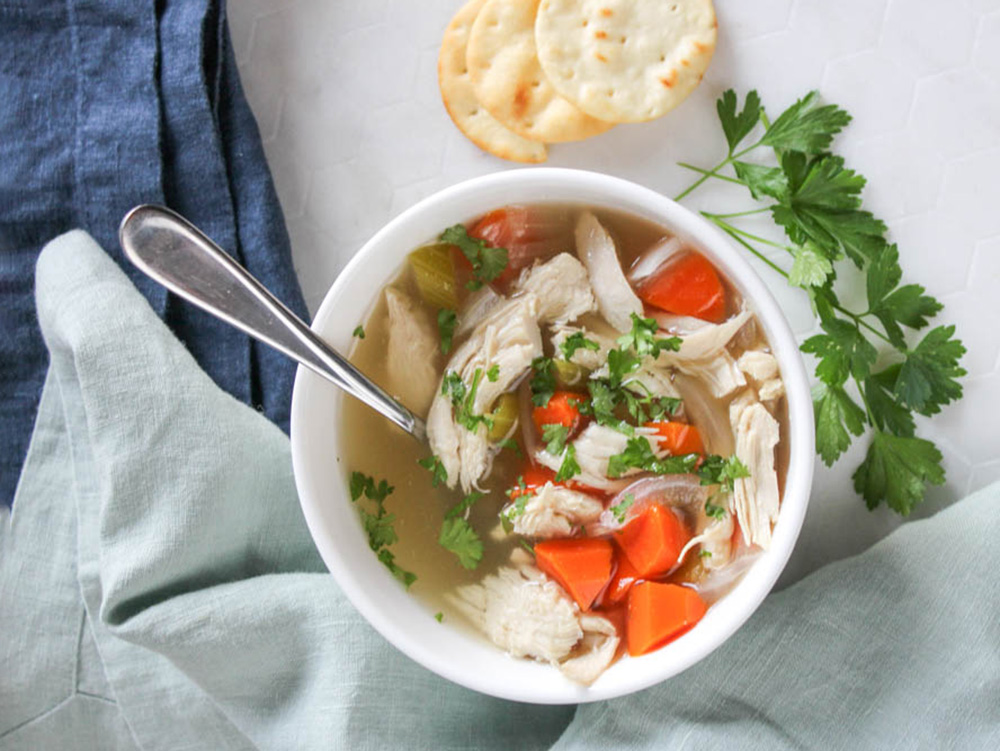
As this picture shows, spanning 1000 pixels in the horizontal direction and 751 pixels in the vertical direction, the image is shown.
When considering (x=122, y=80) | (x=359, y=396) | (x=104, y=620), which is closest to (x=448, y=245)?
(x=359, y=396)

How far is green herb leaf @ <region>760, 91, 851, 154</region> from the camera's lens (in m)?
1.53

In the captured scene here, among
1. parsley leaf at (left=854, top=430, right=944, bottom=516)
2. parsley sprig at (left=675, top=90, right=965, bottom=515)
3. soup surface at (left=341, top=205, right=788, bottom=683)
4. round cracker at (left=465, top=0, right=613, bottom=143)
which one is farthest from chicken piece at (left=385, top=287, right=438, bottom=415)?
parsley leaf at (left=854, top=430, right=944, bottom=516)

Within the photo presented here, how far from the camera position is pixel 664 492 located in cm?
142

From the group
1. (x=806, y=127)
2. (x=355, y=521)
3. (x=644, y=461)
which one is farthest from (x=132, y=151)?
(x=806, y=127)

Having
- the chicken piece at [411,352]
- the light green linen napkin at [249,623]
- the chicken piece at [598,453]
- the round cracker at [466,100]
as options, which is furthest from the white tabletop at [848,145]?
the chicken piece at [598,453]

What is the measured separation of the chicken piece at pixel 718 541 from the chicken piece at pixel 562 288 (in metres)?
0.31

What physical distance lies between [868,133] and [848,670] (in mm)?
735

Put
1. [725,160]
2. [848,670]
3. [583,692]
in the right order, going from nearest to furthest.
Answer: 1. [583,692]
2. [848,670]
3. [725,160]

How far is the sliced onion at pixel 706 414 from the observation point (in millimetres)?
1409

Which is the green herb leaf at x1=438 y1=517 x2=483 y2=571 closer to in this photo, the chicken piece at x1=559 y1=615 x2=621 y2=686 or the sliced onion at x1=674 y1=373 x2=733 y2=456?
the chicken piece at x1=559 y1=615 x2=621 y2=686

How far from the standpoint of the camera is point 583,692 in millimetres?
1348

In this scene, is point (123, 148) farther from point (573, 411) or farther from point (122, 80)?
point (573, 411)

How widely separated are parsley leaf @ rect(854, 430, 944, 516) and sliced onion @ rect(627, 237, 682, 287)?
1.30ft

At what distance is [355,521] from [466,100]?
0.61 m
